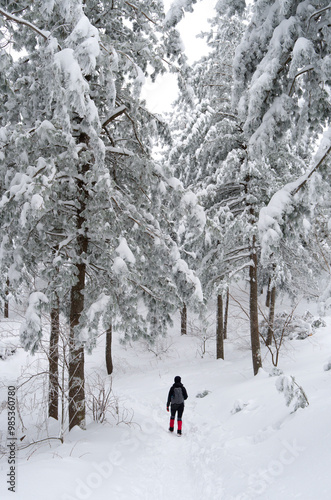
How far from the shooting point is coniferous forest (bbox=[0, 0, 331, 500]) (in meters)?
4.55

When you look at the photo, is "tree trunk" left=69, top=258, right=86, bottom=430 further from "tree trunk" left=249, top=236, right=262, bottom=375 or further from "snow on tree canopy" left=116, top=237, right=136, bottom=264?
"tree trunk" left=249, top=236, right=262, bottom=375

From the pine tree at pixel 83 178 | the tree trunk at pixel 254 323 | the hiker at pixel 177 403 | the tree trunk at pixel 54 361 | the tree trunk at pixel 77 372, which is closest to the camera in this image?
the pine tree at pixel 83 178

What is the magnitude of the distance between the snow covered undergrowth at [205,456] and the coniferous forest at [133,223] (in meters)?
0.03

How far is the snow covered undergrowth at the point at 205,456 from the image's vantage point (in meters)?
4.29

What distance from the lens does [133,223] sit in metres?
7.30

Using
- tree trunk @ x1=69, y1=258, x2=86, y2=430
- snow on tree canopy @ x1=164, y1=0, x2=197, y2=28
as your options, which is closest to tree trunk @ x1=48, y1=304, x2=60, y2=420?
tree trunk @ x1=69, y1=258, x2=86, y2=430

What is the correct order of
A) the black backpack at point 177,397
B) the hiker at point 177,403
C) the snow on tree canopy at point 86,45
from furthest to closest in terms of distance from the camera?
the black backpack at point 177,397 < the hiker at point 177,403 < the snow on tree canopy at point 86,45

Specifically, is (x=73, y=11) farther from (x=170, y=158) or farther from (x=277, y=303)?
(x=277, y=303)

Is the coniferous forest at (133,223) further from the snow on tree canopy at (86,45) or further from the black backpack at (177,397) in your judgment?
the black backpack at (177,397)

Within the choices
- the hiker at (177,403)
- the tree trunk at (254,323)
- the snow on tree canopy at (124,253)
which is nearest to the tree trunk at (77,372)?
the snow on tree canopy at (124,253)

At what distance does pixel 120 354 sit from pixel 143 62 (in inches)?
669

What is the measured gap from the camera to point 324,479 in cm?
390

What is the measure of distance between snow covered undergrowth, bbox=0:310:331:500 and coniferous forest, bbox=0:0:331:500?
3 cm

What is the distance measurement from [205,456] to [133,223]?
4855 mm
